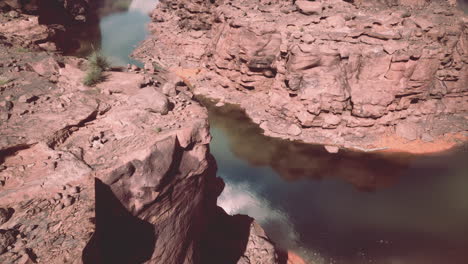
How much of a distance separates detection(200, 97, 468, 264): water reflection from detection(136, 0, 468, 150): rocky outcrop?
2.14 meters

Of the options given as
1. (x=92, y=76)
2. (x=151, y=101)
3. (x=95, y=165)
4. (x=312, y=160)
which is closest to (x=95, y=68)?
(x=92, y=76)

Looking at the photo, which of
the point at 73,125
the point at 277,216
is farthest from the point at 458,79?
the point at 73,125

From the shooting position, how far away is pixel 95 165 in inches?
156

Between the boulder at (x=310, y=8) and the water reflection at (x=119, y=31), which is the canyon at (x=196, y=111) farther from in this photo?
the water reflection at (x=119, y=31)

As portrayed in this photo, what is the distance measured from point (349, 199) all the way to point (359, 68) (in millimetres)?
9360

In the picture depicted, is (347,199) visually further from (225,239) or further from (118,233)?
Result: (118,233)

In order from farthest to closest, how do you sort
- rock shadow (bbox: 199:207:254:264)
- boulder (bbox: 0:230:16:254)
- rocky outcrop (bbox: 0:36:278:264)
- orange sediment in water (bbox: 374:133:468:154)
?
orange sediment in water (bbox: 374:133:468:154) → rock shadow (bbox: 199:207:254:264) → rocky outcrop (bbox: 0:36:278:264) → boulder (bbox: 0:230:16:254)

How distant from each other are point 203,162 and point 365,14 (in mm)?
19733

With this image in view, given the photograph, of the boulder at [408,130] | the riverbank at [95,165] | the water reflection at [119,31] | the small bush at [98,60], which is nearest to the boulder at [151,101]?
the riverbank at [95,165]

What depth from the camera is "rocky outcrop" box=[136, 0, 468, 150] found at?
16938 millimetres

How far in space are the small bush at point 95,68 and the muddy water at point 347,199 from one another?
9.14 metres

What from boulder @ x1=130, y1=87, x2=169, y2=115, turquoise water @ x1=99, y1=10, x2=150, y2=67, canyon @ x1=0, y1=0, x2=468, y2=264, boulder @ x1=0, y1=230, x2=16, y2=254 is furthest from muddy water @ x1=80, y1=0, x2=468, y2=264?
turquoise water @ x1=99, y1=10, x2=150, y2=67

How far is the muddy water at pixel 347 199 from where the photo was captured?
10852 millimetres

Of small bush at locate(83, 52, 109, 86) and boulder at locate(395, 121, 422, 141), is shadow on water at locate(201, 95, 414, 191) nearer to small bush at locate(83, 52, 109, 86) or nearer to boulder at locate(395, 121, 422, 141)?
boulder at locate(395, 121, 422, 141)
